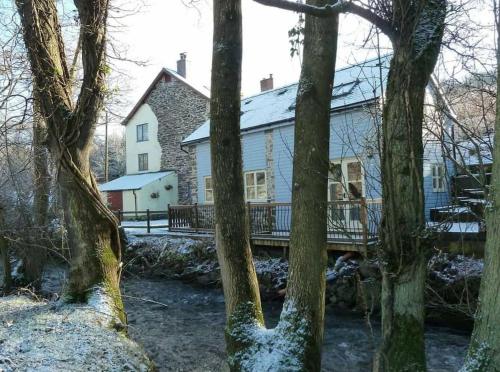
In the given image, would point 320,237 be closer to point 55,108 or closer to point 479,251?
point 55,108

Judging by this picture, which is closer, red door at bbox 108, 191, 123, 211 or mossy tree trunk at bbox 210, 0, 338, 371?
mossy tree trunk at bbox 210, 0, 338, 371

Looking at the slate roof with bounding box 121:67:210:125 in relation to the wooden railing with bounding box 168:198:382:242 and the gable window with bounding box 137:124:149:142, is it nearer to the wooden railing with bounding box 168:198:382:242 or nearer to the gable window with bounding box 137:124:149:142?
the gable window with bounding box 137:124:149:142

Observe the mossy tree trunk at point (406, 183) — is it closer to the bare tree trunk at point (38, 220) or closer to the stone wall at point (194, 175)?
the bare tree trunk at point (38, 220)

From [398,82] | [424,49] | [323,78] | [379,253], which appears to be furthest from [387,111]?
[379,253]

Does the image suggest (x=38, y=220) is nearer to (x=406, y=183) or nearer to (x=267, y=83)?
(x=406, y=183)

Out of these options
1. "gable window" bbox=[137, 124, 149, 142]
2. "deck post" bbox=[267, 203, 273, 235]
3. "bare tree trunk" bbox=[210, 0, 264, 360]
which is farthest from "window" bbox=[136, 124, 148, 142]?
"bare tree trunk" bbox=[210, 0, 264, 360]

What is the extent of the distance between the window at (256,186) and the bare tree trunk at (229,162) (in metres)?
13.5

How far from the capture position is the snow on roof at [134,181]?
27698 millimetres

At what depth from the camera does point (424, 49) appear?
3490 mm

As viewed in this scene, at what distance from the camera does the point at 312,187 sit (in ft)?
13.4

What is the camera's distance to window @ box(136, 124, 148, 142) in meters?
30.8

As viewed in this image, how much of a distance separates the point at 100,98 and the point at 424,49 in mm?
4622

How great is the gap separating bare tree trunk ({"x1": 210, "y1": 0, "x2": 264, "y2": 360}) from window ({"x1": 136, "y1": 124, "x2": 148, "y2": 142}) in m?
27.4

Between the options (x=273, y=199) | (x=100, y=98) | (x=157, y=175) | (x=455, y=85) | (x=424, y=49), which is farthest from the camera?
(x=157, y=175)
